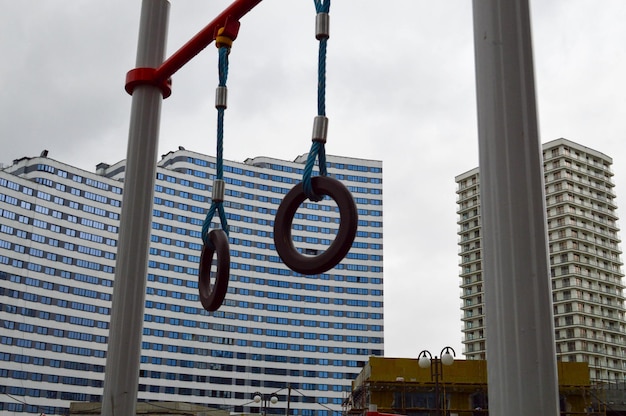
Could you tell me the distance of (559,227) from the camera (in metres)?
70.7

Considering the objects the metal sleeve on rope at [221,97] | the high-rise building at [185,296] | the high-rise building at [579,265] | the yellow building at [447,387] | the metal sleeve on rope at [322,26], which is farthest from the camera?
the high-rise building at [185,296]

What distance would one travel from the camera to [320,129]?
2.36 metres

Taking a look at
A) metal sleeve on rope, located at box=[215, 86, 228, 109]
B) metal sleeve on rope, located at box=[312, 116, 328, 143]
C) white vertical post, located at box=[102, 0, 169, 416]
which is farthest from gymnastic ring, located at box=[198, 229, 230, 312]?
metal sleeve on rope, located at box=[312, 116, 328, 143]

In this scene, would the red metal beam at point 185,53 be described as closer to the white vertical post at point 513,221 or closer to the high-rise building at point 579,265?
the white vertical post at point 513,221

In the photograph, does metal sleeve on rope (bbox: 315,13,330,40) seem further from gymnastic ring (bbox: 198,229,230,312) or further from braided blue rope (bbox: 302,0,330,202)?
gymnastic ring (bbox: 198,229,230,312)

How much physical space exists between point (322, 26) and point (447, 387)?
2647 centimetres

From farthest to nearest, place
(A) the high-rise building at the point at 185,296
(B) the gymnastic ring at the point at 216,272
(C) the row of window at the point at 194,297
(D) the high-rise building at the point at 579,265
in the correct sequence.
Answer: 1. (C) the row of window at the point at 194,297
2. (A) the high-rise building at the point at 185,296
3. (D) the high-rise building at the point at 579,265
4. (B) the gymnastic ring at the point at 216,272

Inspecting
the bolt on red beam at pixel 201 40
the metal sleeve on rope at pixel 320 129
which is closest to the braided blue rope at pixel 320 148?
the metal sleeve on rope at pixel 320 129

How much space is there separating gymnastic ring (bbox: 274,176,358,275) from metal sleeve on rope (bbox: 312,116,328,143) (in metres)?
0.16

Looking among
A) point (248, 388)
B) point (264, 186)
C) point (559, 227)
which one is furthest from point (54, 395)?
point (559, 227)

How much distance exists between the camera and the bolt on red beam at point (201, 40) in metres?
3.09

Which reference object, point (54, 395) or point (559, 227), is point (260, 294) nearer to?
point (54, 395)

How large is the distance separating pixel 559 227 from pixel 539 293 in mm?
73369

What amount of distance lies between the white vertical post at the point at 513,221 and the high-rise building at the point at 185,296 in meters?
63.8
